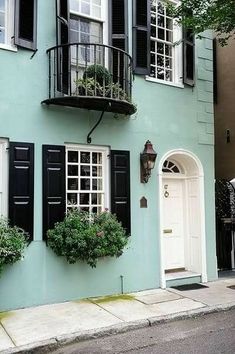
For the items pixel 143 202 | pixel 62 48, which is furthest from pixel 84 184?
pixel 62 48

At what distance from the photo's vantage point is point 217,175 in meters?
12.8

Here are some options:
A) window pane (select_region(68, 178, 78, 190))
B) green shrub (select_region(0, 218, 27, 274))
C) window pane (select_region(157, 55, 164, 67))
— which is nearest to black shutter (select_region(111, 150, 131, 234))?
window pane (select_region(68, 178, 78, 190))

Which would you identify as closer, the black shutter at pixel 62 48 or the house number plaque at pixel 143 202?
the black shutter at pixel 62 48

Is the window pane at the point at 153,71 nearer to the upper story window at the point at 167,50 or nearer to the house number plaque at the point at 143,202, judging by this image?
Answer: the upper story window at the point at 167,50

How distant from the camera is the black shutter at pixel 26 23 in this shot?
7.02 meters

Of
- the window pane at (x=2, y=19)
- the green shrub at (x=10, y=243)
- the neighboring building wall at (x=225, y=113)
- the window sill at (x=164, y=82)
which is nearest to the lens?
the green shrub at (x=10, y=243)

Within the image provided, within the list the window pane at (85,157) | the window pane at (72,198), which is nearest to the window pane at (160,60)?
the window pane at (85,157)

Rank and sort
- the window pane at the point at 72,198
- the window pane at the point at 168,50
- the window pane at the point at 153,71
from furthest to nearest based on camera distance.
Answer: the window pane at the point at 168,50
the window pane at the point at 153,71
the window pane at the point at 72,198

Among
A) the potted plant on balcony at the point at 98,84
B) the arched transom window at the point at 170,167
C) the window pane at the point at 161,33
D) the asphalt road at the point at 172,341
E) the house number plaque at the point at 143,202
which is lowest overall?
the asphalt road at the point at 172,341

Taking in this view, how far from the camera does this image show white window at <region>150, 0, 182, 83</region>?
29.4 ft

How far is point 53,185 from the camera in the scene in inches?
287

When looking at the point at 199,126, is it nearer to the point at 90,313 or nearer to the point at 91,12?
the point at 91,12

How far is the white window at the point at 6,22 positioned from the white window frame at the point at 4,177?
74.1 inches

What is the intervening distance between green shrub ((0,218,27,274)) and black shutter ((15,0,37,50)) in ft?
10.6
